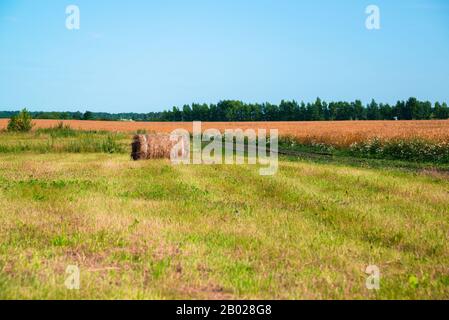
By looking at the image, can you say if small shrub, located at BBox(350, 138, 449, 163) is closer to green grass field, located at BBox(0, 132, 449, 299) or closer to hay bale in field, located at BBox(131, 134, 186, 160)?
green grass field, located at BBox(0, 132, 449, 299)

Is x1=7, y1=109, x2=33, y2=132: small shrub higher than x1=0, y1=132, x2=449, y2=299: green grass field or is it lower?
higher

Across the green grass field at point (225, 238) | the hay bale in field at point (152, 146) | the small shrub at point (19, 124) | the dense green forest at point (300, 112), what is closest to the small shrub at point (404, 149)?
the green grass field at point (225, 238)

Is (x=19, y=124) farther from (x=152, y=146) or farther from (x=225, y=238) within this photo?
(x=225, y=238)

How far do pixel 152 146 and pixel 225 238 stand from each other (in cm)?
1525

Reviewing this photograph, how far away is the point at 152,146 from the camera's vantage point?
74.3 feet

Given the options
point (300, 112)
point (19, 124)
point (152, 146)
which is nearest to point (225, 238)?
point (152, 146)

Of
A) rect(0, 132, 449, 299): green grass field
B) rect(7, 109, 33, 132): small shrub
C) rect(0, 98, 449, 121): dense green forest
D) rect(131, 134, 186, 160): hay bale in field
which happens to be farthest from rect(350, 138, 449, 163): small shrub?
rect(0, 98, 449, 121): dense green forest

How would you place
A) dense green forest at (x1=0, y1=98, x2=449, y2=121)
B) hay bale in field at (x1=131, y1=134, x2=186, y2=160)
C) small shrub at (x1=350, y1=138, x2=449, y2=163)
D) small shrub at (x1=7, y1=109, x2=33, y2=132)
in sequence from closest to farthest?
hay bale in field at (x1=131, y1=134, x2=186, y2=160)
small shrub at (x1=350, y1=138, x2=449, y2=163)
small shrub at (x1=7, y1=109, x2=33, y2=132)
dense green forest at (x1=0, y1=98, x2=449, y2=121)

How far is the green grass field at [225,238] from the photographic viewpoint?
572 centimetres

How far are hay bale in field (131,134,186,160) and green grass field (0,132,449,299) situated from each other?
8.10 metres

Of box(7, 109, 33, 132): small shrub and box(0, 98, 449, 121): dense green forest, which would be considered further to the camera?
box(0, 98, 449, 121): dense green forest

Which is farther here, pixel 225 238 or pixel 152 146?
pixel 152 146

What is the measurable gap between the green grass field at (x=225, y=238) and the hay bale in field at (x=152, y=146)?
8102mm

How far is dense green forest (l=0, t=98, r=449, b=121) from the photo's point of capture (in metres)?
134
